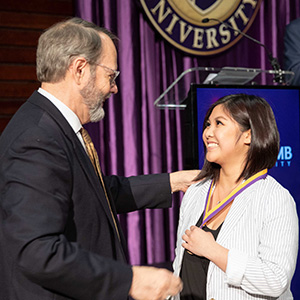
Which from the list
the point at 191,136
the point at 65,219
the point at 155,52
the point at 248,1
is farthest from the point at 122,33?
the point at 65,219

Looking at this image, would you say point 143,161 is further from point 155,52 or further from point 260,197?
point 260,197

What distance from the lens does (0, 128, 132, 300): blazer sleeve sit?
1191mm

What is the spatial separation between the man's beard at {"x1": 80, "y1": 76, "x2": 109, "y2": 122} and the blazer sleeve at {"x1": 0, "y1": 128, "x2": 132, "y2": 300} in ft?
1.03

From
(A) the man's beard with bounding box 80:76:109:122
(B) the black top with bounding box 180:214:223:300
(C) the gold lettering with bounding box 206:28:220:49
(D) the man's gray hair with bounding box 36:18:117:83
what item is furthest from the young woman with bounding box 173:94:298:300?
(C) the gold lettering with bounding box 206:28:220:49

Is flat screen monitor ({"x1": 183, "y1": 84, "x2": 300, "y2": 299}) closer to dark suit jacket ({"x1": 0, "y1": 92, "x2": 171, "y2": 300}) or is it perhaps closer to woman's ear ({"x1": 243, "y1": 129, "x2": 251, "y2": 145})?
woman's ear ({"x1": 243, "y1": 129, "x2": 251, "y2": 145})

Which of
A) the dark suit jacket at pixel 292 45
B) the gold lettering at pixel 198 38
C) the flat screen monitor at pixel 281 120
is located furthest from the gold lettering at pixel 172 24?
the flat screen monitor at pixel 281 120

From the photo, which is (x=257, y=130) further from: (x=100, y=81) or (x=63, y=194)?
(x=63, y=194)

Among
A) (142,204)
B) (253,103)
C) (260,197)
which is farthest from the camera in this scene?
(142,204)

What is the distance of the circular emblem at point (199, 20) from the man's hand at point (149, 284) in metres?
3.23

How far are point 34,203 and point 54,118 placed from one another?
0.33 metres

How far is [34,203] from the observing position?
3.94ft

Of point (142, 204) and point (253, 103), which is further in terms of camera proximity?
point (142, 204)

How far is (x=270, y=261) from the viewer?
1499mm

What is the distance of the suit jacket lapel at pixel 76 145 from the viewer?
55.5 inches
